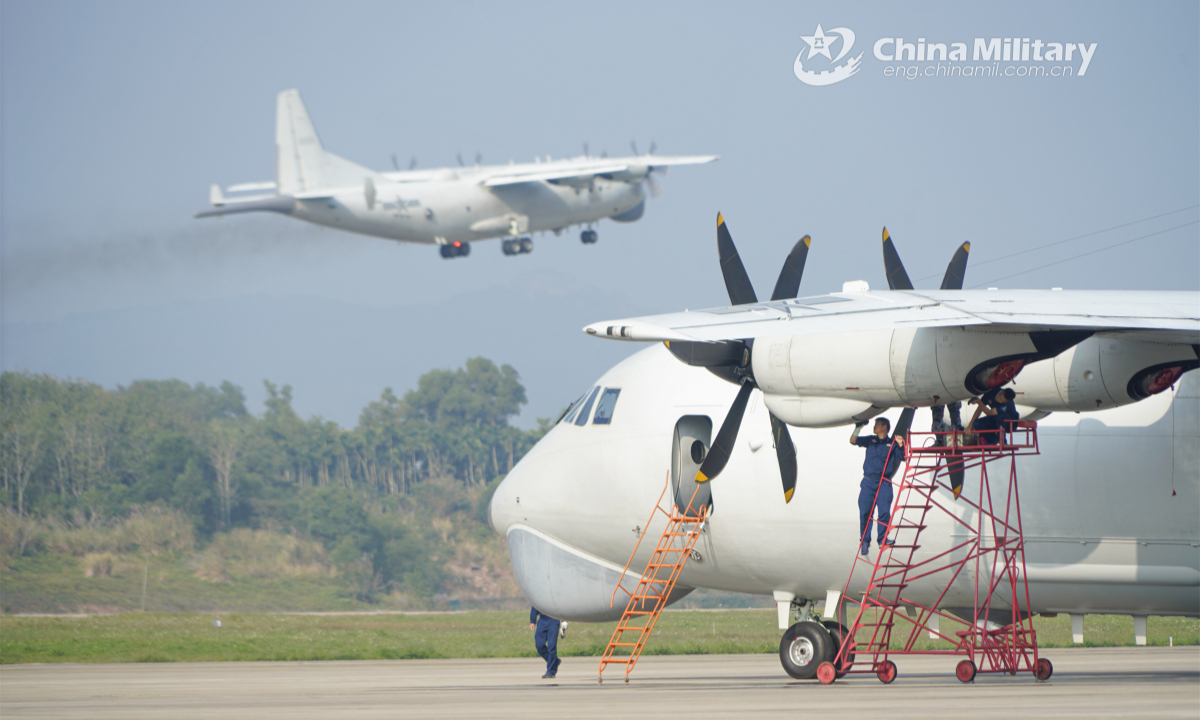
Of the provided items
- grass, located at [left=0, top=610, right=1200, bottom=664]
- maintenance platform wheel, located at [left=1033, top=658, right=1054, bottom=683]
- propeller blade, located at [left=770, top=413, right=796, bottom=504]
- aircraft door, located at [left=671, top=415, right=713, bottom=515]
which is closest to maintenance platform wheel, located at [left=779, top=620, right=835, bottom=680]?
aircraft door, located at [left=671, top=415, right=713, bottom=515]

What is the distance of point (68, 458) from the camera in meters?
92.3

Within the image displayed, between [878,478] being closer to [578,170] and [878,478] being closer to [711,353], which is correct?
[711,353]

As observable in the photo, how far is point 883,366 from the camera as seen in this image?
12.4m

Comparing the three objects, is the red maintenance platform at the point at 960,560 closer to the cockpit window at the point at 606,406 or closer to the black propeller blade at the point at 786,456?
the black propeller blade at the point at 786,456

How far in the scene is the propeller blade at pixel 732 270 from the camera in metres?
15.0

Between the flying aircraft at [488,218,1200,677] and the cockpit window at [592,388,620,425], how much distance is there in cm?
4

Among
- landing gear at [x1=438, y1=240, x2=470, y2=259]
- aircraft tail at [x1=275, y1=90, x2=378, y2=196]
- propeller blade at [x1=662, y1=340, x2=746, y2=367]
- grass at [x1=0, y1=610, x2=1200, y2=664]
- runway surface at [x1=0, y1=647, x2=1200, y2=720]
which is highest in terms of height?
aircraft tail at [x1=275, y1=90, x2=378, y2=196]

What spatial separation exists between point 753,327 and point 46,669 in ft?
59.6

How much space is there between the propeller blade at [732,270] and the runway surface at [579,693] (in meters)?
4.65

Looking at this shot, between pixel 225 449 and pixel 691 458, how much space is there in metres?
87.7

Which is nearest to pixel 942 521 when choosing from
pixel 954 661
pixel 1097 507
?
pixel 1097 507

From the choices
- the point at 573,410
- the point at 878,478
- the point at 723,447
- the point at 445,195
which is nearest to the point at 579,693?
the point at 723,447

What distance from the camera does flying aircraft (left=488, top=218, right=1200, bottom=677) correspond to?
11.8m

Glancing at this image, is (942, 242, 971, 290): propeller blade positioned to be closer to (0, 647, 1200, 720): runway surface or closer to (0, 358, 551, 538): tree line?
(0, 647, 1200, 720): runway surface
